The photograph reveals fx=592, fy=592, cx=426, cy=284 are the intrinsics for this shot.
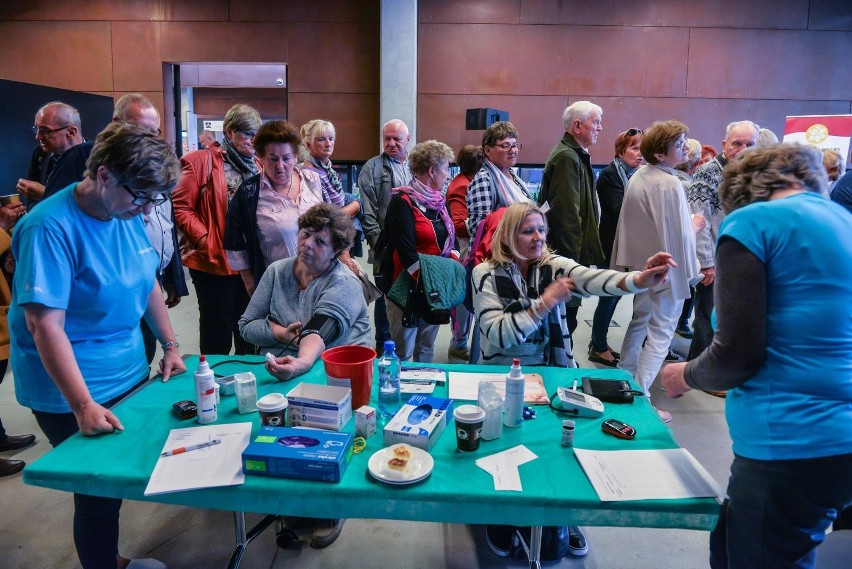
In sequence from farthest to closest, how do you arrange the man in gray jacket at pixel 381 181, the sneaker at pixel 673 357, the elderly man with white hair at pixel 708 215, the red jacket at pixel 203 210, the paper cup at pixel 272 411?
the sneaker at pixel 673 357
the man in gray jacket at pixel 381 181
the elderly man with white hair at pixel 708 215
the red jacket at pixel 203 210
the paper cup at pixel 272 411

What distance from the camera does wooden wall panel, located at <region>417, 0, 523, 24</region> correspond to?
22.0 feet

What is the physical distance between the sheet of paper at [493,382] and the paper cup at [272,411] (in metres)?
0.50

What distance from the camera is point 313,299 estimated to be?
6.86ft

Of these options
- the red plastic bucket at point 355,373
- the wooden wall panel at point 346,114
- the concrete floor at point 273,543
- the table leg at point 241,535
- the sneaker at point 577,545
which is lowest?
the concrete floor at point 273,543

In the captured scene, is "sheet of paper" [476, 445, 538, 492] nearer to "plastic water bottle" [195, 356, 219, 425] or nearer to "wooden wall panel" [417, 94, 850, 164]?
"plastic water bottle" [195, 356, 219, 425]

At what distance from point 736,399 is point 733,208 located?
1.48ft

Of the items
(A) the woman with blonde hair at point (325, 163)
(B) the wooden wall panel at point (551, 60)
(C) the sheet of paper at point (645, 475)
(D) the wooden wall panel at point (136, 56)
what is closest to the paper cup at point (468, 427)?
(C) the sheet of paper at point (645, 475)

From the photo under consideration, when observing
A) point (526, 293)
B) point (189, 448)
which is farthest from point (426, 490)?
point (526, 293)

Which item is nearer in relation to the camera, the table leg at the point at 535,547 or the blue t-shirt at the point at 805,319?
the blue t-shirt at the point at 805,319

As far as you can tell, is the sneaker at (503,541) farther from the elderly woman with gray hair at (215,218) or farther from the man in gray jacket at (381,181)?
the man in gray jacket at (381,181)

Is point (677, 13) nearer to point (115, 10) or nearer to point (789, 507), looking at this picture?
point (115, 10)

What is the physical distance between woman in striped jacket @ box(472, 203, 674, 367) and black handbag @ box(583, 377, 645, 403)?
0.30 metres

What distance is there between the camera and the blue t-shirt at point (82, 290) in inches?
56.8

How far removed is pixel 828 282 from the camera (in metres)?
1.22
